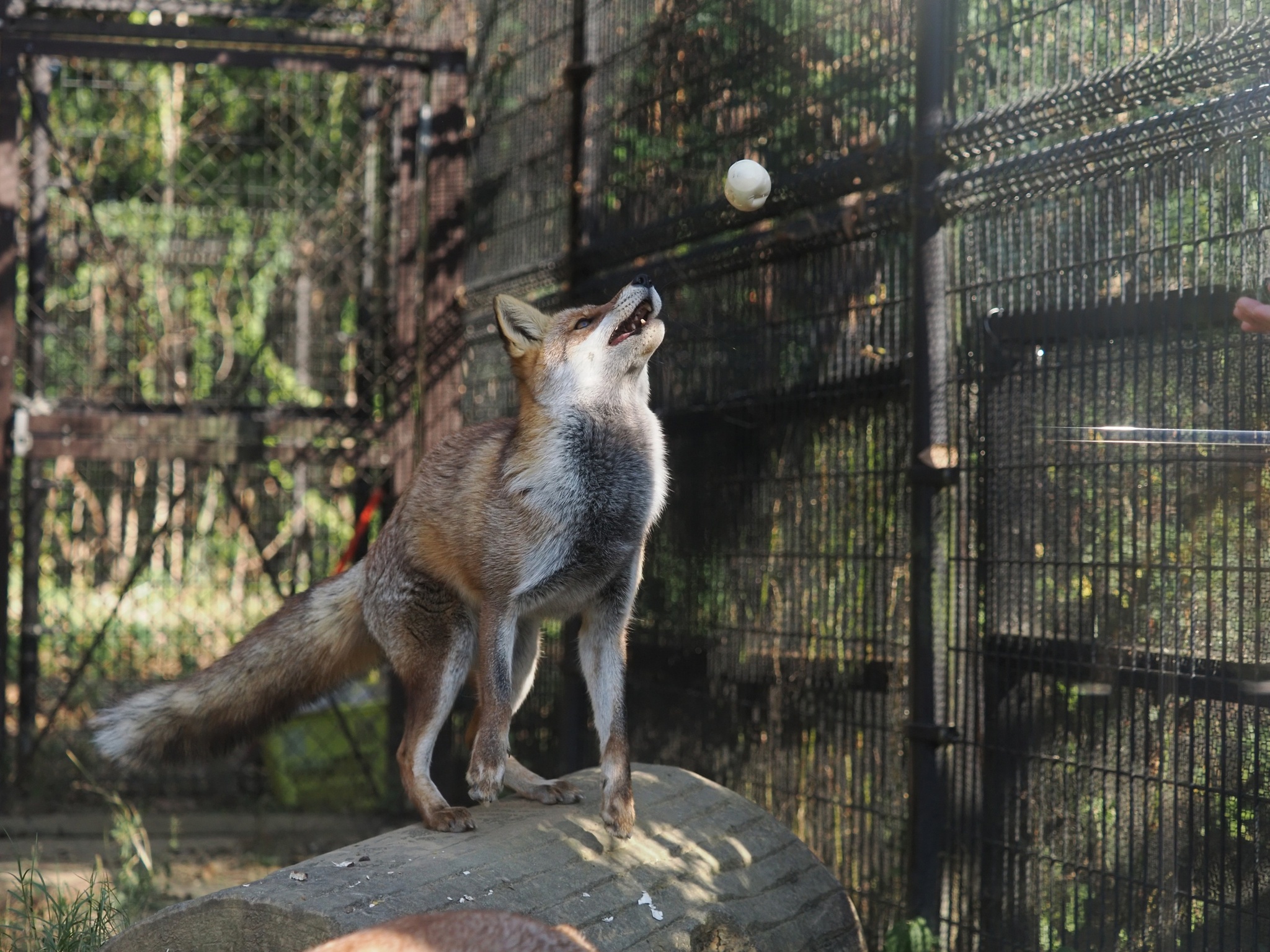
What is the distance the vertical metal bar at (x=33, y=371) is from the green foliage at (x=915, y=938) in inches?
198

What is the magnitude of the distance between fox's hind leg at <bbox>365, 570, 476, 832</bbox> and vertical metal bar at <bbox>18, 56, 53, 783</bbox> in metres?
3.86

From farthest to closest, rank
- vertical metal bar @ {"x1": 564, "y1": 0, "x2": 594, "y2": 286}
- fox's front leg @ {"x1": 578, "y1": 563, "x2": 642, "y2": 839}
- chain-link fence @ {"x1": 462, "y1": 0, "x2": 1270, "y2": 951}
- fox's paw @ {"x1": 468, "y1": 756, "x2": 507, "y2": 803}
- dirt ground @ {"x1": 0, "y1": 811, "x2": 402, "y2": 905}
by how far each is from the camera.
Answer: vertical metal bar @ {"x1": 564, "y1": 0, "x2": 594, "y2": 286}, dirt ground @ {"x1": 0, "y1": 811, "x2": 402, "y2": 905}, fox's front leg @ {"x1": 578, "y1": 563, "x2": 642, "y2": 839}, fox's paw @ {"x1": 468, "y1": 756, "x2": 507, "y2": 803}, chain-link fence @ {"x1": 462, "y1": 0, "x2": 1270, "y2": 951}

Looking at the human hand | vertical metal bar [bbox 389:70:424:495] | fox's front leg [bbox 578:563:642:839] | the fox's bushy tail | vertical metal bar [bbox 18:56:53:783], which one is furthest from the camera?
vertical metal bar [bbox 389:70:424:495]

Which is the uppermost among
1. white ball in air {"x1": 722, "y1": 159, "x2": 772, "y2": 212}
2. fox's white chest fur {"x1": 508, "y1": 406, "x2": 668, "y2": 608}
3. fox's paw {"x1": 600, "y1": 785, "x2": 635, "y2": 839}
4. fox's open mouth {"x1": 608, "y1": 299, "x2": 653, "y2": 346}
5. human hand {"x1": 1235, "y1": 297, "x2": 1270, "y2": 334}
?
white ball in air {"x1": 722, "y1": 159, "x2": 772, "y2": 212}

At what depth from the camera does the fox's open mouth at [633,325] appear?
3.78 metres

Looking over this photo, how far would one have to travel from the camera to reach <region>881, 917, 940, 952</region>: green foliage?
388 cm

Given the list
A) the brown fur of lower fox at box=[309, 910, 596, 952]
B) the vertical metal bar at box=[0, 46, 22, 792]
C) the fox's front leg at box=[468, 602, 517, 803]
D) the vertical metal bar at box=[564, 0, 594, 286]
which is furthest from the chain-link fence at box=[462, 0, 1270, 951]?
the vertical metal bar at box=[0, 46, 22, 792]

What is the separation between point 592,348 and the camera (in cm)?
379

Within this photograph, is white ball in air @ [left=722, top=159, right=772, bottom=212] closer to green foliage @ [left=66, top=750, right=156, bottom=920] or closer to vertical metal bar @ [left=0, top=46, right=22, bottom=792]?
green foliage @ [left=66, top=750, right=156, bottom=920]

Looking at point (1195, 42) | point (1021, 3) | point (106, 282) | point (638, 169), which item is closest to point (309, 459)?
point (638, 169)

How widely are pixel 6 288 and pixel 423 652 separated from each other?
4.00 meters

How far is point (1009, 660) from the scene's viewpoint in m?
3.74

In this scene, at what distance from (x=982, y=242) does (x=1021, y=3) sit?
2.42ft

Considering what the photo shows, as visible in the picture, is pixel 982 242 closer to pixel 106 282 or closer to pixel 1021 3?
pixel 1021 3
